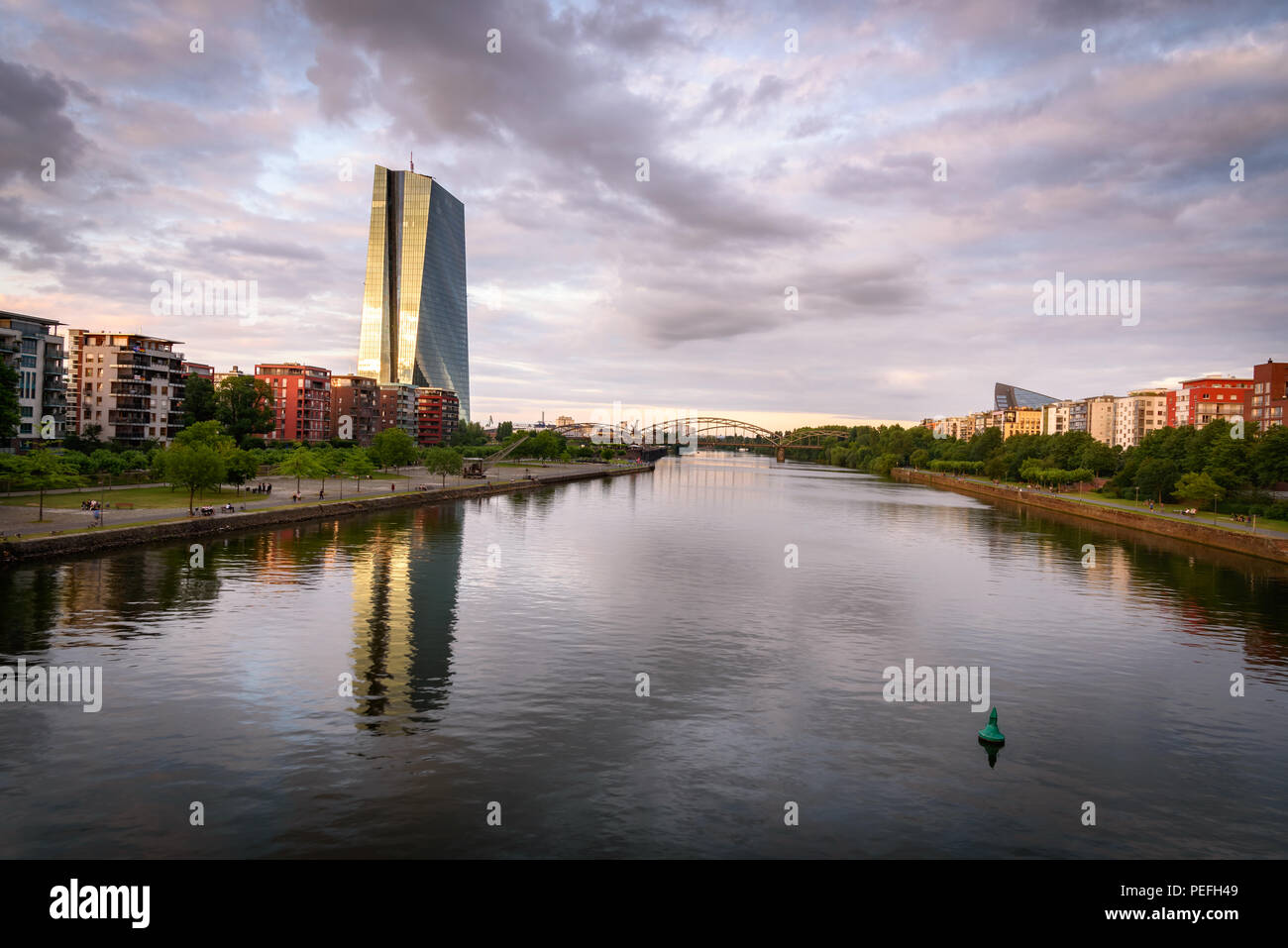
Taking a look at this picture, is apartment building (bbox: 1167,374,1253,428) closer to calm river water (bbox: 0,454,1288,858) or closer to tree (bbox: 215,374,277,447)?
calm river water (bbox: 0,454,1288,858)

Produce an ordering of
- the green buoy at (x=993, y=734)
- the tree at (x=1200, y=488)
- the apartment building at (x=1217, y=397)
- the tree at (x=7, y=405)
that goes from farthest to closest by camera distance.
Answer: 1. the apartment building at (x=1217, y=397)
2. the tree at (x=1200, y=488)
3. the tree at (x=7, y=405)
4. the green buoy at (x=993, y=734)

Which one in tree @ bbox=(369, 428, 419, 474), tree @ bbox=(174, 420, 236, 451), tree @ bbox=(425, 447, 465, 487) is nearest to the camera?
tree @ bbox=(174, 420, 236, 451)

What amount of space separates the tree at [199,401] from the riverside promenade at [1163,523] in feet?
364

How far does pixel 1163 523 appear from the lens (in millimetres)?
72125

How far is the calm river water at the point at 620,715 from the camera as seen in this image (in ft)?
49.1

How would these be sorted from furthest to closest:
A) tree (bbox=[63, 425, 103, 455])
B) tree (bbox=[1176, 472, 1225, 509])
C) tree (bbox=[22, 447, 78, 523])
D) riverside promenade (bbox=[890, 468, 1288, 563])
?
tree (bbox=[63, 425, 103, 455]), tree (bbox=[1176, 472, 1225, 509]), riverside promenade (bbox=[890, 468, 1288, 563]), tree (bbox=[22, 447, 78, 523])

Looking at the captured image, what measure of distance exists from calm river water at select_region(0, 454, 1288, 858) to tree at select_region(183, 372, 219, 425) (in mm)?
69917

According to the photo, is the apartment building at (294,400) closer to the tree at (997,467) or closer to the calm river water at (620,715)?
the calm river water at (620,715)

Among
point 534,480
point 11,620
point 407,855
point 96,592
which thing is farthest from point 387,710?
point 534,480

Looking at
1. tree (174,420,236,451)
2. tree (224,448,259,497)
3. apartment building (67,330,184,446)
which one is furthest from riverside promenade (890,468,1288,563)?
apartment building (67,330,184,446)

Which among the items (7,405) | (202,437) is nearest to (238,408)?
(202,437)

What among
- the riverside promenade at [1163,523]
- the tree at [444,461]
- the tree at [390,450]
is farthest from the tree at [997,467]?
the tree at [390,450]

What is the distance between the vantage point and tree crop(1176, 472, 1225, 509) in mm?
74188
